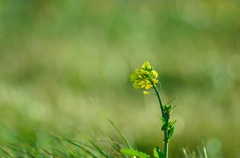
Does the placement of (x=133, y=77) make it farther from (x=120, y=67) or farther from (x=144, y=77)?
(x=120, y=67)

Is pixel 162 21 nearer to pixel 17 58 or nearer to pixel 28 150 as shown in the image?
pixel 17 58

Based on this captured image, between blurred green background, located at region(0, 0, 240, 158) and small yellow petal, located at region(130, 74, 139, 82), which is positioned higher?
blurred green background, located at region(0, 0, 240, 158)

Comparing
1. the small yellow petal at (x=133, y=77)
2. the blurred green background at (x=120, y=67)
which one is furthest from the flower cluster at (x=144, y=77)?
the blurred green background at (x=120, y=67)

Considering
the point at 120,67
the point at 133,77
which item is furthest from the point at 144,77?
the point at 120,67

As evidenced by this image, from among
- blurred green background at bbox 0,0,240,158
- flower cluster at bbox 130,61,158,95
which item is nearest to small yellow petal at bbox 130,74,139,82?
flower cluster at bbox 130,61,158,95

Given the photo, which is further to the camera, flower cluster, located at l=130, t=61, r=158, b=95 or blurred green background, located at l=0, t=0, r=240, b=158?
blurred green background, located at l=0, t=0, r=240, b=158

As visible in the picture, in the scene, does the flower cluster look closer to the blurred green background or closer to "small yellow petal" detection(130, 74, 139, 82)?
"small yellow petal" detection(130, 74, 139, 82)

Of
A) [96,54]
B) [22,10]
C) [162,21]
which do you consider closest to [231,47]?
[162,21]

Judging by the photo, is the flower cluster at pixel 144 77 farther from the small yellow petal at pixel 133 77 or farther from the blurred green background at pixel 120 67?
the blurred green background at pixel 120 67

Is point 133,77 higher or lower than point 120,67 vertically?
lower
